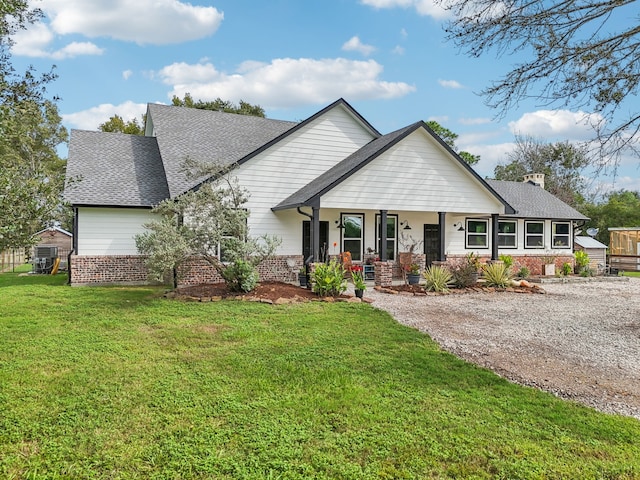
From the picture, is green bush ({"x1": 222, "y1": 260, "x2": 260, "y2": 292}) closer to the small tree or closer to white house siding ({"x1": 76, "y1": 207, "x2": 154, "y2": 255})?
the small tree

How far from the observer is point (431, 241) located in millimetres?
17781

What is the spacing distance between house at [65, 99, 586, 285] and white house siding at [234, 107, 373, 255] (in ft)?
0.12

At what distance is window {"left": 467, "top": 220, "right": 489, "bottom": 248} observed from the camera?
18719 mm

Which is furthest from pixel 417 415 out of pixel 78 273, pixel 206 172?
pixel 78 273

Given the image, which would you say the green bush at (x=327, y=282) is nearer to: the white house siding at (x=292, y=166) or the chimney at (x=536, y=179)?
the white house siding at (x=292, y=166)

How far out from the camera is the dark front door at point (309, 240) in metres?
15.3

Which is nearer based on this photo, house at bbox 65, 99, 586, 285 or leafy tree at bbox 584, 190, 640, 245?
house at bbox 65, 99, 586, 285

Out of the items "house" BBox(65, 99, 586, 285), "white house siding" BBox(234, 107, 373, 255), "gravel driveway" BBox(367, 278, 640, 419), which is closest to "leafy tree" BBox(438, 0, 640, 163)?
"gravel driveway" BBox(367, 278, 640, 419)

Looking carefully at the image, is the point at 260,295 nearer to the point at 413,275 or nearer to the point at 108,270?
the point at 413,275

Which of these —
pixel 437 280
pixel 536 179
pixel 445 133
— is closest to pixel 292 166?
pixel 437 280

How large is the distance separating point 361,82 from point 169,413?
17.8 meters

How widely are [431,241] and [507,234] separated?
4.34 meters

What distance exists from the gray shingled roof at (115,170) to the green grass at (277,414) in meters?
7.78

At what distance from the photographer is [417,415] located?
13.3 feet
